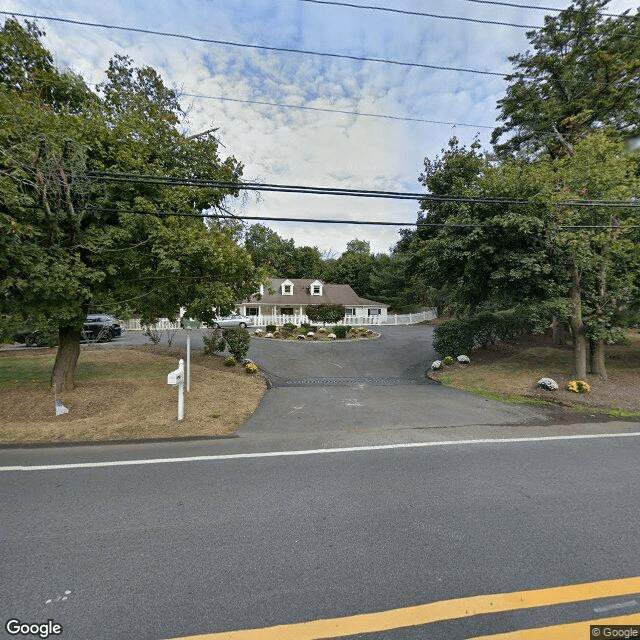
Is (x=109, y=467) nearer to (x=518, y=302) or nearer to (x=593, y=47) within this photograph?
(x=518, y=302)

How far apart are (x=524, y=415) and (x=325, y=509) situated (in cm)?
548

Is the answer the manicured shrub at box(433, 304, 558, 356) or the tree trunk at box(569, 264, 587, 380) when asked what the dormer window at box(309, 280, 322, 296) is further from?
the tree trunk at box(569, 264, 587, 380)

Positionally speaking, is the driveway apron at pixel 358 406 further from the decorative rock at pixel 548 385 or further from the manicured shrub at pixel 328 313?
the manicured shrub at pixel 328 313

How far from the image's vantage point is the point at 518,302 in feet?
31.9

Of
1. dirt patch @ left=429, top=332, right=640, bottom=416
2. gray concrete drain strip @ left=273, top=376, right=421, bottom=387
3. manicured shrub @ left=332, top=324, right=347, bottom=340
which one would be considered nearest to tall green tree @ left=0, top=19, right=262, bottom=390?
gray concrete drain strip @ left=273, top=376, right=421, bottom=387

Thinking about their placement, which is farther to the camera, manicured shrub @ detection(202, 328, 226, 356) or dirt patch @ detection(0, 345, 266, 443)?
manicured shrub @ detection(202, 328, 226, 356)

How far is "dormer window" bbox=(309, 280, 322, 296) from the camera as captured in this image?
33500 millimetres

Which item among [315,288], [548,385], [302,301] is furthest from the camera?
[315,288]

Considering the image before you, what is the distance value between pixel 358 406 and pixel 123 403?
5024 millimetres

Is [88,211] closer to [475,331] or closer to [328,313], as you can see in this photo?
[475,331]

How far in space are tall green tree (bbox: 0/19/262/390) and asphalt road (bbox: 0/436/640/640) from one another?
11.7 feet

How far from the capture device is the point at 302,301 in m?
32.3

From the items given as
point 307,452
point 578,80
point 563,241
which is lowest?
point 307,452

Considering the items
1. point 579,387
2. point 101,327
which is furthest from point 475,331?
point 101,327
